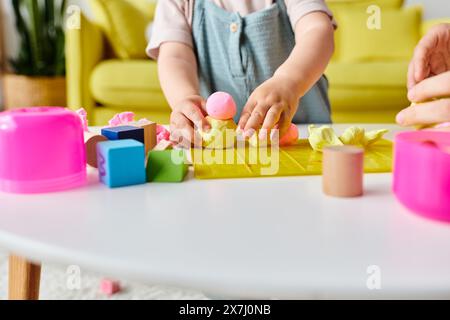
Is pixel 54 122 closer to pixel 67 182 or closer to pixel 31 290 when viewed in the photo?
pixel 67 182

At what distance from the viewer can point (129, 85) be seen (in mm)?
2227

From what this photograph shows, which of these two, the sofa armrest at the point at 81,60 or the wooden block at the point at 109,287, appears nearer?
the wooden block at the point at 109,287

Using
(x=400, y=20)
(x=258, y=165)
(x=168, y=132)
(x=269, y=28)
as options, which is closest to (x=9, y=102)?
(x=400, y=20)

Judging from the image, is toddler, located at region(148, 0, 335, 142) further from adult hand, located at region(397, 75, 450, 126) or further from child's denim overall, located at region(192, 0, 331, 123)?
adult hand, located at region(397, 75, 450, 126)

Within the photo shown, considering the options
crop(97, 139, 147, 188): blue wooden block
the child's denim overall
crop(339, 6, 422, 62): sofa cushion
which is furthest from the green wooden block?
crop(339, 6, 422, 62): sofa cushion

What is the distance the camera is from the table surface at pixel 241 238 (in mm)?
277

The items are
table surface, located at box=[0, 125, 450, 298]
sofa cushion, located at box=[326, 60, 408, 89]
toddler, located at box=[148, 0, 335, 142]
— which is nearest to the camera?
table surface, located at box=[0, 125, 450, 298]

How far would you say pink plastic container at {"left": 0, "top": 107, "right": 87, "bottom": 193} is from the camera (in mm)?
424

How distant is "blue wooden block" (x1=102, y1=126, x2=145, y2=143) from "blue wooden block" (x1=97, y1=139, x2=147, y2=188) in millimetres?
68

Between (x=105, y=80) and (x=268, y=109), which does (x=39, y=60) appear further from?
(x=268, y=109)

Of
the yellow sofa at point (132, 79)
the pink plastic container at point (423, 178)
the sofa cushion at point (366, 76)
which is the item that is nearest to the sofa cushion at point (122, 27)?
the yellow sofa at point (132, 79)

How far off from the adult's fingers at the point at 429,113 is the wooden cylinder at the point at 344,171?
0.50ft

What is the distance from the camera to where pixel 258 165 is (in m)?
0.54

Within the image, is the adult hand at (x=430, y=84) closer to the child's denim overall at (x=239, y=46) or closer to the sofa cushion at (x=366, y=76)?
the child's denim overall at (x=239, y=46)
